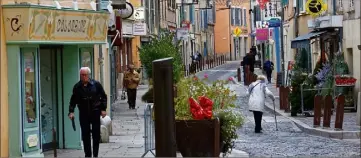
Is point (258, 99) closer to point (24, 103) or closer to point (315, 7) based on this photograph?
point (24, 103)

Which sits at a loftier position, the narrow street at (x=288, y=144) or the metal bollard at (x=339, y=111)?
the metal bollard at (x=339, y=111)

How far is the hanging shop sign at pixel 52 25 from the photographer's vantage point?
50.5ft

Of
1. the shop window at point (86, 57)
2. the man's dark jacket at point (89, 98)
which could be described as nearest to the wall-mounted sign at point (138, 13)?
the shop window at point (86, 57)

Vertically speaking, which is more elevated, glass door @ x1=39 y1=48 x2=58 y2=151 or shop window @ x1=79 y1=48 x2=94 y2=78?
shop window @ x1=79 y1=48 x2=94 y2=78

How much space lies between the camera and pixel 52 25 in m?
16.5

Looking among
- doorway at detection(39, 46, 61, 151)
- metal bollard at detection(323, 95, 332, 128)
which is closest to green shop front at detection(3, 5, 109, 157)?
doorway at detection(39, 46, 61, 151)

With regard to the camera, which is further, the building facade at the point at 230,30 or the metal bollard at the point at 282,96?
the building facade at the point at 230,30

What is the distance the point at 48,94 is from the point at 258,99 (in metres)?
6.92

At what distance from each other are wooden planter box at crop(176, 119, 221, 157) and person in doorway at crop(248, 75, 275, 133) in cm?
830

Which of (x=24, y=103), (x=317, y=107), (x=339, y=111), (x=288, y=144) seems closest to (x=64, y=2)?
(x=24, y=103)

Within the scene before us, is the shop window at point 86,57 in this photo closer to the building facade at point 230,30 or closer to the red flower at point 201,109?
the red flower at point 201,109

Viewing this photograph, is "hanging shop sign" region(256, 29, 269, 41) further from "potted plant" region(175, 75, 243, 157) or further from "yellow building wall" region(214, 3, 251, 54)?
"potted plant" region(175, 75, 243, 157)

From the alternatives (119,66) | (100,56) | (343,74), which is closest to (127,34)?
(119,66)

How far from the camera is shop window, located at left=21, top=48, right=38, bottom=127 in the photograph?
15781 mm
